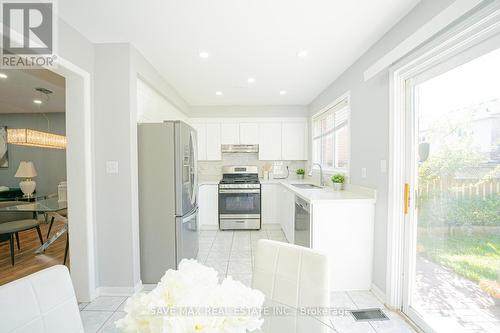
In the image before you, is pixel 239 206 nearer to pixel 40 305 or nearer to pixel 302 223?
pixel 302 223

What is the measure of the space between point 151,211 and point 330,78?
2892 millimetres

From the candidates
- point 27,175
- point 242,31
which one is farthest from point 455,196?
point 27,175

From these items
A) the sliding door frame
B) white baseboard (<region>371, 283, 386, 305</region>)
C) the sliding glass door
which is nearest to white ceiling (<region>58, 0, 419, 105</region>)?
the sliding door frame

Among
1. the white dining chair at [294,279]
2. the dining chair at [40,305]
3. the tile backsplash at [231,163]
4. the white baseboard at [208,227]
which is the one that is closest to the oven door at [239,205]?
the white baseboard at [208,227]

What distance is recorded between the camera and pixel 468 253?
1445mm

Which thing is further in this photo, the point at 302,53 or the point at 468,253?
the point at 302,53

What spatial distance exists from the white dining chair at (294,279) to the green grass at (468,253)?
45.2 inches

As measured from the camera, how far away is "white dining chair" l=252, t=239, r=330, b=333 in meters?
0.91

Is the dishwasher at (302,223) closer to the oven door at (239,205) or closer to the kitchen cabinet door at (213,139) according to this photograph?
the oven door at (239,205)

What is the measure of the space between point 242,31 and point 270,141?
2812 mm

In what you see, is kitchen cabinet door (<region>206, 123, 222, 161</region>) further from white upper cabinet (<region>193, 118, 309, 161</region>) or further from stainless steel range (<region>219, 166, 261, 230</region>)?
stainless steel range (<region>219, 166, 261, 230</region>)

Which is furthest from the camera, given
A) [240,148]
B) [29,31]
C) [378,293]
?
[240,148]

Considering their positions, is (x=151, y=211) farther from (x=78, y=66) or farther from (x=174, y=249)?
(x=78, y=66)

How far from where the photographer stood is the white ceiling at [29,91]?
2893 mm
